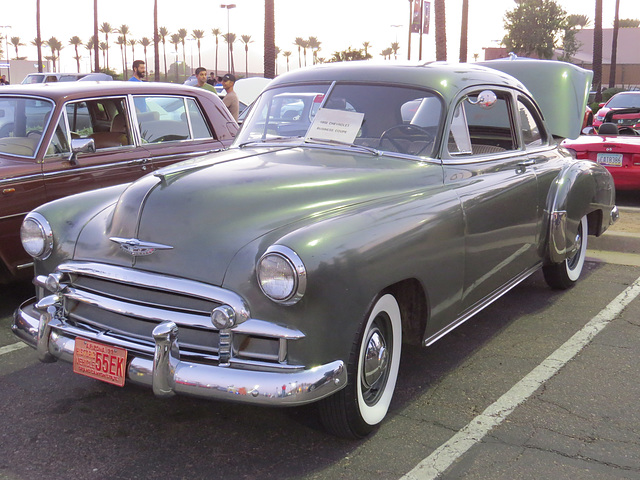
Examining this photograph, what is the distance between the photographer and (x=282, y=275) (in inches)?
113

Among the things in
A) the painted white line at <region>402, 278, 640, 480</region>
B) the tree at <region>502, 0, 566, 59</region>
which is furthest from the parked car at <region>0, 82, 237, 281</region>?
the tree at <region>502, 0, 566, 59</region>

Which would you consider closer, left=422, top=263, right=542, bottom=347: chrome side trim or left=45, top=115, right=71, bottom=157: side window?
left=422, top=263, right=542, bottom=347: chrome side trim

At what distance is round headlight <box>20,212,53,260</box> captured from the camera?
3641 mm

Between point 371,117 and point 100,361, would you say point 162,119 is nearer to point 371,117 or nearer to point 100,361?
point 371,117

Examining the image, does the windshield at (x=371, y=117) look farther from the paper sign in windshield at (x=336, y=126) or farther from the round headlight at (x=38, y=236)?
the round headlight at (x=38, y=236)

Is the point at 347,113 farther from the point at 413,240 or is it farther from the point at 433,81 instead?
the point at 413,240

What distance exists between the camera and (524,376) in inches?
163

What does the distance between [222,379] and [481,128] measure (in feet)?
9.97

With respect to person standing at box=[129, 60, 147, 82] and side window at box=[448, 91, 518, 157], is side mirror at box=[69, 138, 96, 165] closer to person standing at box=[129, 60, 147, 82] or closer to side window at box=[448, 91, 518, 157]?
side window at box=[448, 91, 518, 157]

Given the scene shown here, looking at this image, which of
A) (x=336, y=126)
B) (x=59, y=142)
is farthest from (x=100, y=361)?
(x=59, y=142)

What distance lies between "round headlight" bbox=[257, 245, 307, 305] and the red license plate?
70 centimetres

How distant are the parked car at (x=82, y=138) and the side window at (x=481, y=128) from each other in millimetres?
2670

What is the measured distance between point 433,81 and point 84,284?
2.27m

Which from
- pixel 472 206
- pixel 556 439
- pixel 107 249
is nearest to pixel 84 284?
pixel 107 249
